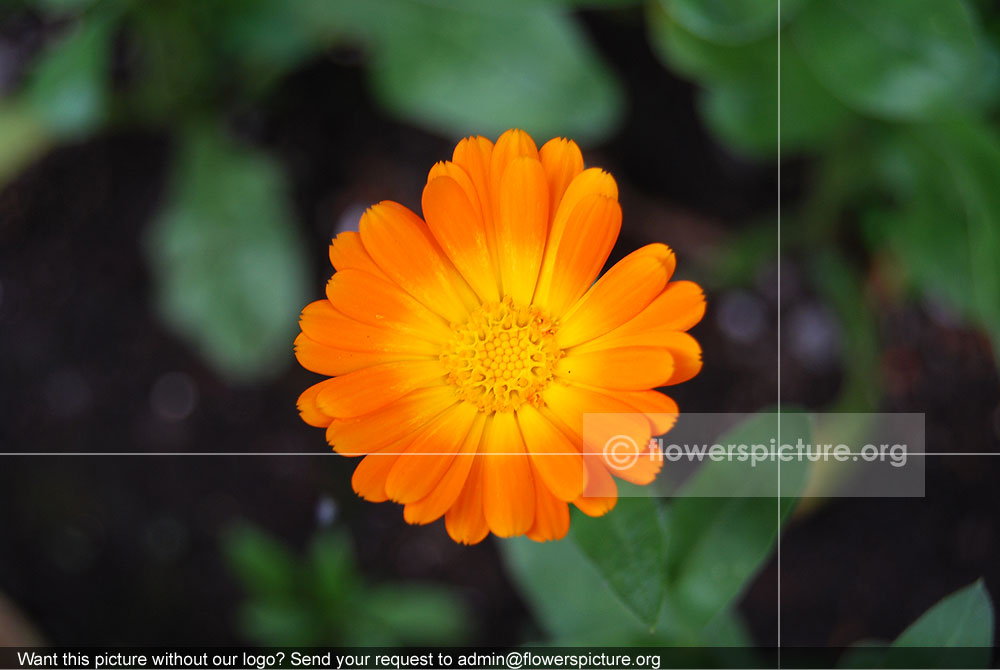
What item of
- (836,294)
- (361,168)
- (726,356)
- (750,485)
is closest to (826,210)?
(836,294)

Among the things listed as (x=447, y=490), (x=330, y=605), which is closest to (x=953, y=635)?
(x=447, y=490)

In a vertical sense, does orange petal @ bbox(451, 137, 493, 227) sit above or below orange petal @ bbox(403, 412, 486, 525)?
above

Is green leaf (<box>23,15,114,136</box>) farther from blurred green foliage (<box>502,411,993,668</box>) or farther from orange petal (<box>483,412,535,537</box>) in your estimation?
blurred green foliage (<box>502,411,993,668</box>)

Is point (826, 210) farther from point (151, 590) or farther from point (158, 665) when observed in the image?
point (151, 590)

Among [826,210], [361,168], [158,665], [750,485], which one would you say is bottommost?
[158,665]

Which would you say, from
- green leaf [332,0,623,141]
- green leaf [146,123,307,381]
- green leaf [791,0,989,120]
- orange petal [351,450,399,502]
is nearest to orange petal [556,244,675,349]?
orange petal [351,450,399,502]

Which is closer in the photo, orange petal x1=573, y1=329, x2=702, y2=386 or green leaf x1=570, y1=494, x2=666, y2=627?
orange petal x1=573, y1=329, x2=702, y2=386

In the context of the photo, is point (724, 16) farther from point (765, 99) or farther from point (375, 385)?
point (375, 385)

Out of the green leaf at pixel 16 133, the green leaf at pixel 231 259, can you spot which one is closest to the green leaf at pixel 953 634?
the green leaf at pixel 231 259
